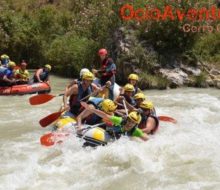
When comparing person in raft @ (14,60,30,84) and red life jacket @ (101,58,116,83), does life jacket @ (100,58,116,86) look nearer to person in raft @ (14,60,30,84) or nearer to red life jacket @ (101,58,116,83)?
red life jacket @ (101,58,116,83)

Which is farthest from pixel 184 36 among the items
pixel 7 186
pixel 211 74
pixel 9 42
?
pixel 7 186

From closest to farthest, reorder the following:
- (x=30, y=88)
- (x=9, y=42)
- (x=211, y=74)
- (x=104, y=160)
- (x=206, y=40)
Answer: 1. (x=104, y=160)
2. (x=30, y=88)
3. (x=211, y=74)
4. (x=206, y=40)
5. (x=9, y=42)

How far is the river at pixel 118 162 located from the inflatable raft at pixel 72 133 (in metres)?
0.11

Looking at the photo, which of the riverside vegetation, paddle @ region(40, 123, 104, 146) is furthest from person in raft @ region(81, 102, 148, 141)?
the riverside vegetation

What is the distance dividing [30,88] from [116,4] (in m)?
4.93

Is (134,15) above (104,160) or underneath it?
above

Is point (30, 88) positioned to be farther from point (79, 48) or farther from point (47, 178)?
point (47, 178)

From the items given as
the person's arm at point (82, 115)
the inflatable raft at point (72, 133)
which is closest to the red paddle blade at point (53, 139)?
the inflatable raft at point (72, 133)

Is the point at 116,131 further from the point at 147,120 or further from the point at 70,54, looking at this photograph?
the point at 70,54

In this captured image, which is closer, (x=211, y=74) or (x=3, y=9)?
(x=211, y=74)

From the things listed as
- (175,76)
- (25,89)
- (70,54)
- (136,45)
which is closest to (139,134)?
(25,89)

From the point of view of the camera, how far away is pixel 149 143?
6.99m

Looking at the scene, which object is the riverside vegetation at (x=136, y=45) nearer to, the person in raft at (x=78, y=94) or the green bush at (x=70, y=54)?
the green bush at (x=70, y=54)

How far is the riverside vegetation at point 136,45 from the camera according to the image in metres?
14.7
